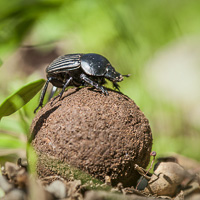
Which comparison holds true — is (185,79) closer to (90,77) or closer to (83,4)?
(90,77)

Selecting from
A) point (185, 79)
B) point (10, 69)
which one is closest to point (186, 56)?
point (185, 79)

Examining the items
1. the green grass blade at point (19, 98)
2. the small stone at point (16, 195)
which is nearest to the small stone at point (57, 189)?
the small stone at point (16, 195)

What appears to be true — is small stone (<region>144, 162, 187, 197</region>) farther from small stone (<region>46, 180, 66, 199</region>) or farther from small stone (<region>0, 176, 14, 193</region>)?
small stone (<region>0, 176, 14, 193</region>)

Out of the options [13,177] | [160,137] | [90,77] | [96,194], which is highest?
[90,77]

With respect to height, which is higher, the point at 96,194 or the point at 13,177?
the point at 13,177

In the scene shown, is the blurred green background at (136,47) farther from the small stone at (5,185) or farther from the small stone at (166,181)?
the small stone at (166,181)

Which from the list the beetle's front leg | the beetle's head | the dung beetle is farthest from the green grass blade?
the beetle's head

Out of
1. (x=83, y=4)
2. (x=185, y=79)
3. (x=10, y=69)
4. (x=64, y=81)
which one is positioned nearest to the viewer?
(x=64, y=81)
